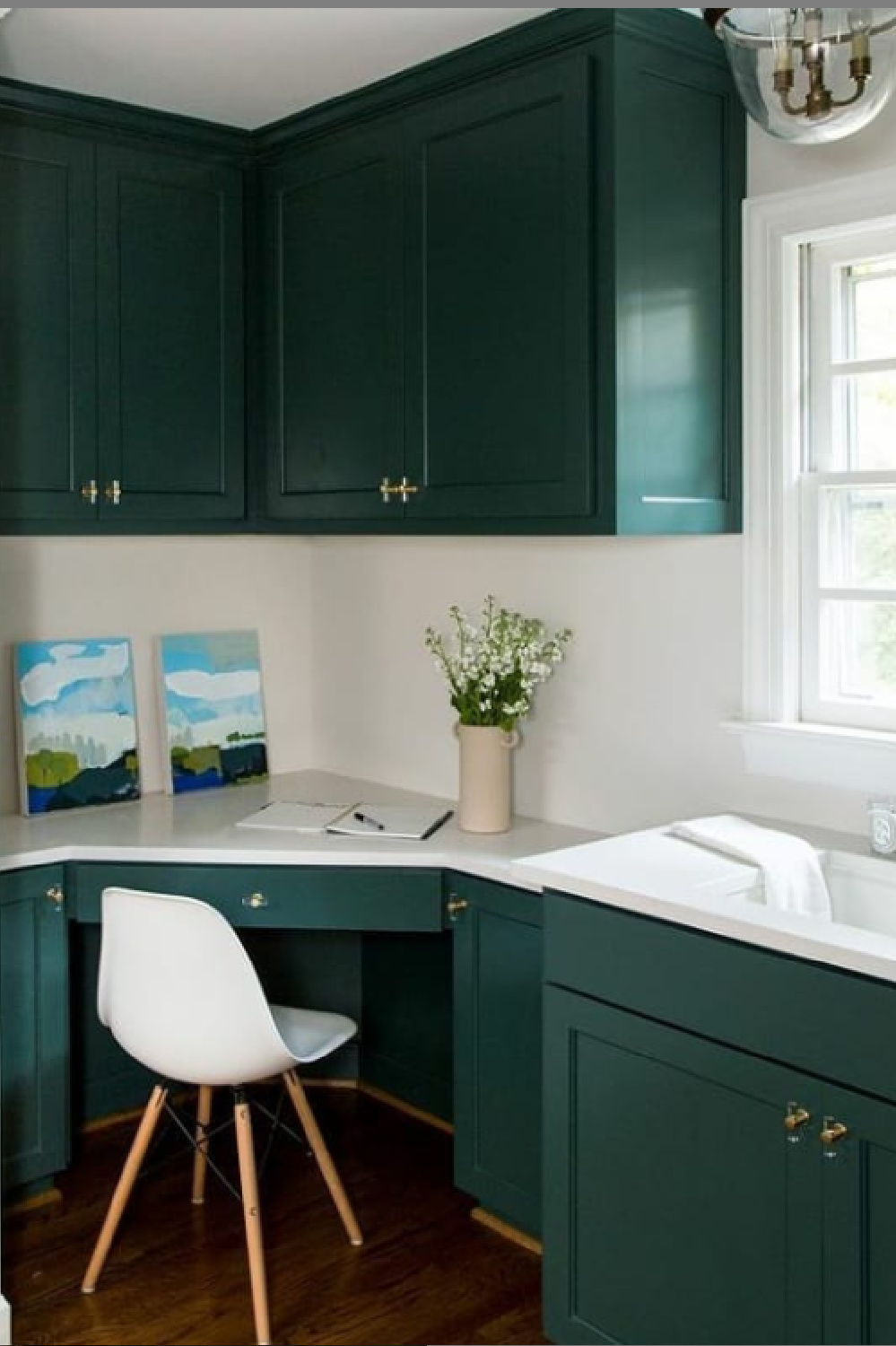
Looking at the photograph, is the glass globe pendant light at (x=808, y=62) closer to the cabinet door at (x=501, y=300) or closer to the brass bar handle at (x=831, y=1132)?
the cabinet door at (x=501, y=300)

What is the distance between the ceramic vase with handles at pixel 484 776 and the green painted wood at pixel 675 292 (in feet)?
2.04

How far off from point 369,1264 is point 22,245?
7.28 feet

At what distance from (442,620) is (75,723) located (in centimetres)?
92

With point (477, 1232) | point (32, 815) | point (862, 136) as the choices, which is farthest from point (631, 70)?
point (477, 1232)

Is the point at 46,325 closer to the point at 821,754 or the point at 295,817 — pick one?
the point at 295,817

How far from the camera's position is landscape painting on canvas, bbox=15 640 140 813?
318 cm

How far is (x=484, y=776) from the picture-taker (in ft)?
9.46

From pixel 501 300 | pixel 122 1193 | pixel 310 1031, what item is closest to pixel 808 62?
pixel 501 300

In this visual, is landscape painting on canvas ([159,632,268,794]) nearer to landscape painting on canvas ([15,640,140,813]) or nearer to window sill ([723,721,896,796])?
landscape painting on canvas ([15,640,140,813])

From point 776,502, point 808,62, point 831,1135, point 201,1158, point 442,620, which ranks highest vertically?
point 808,62

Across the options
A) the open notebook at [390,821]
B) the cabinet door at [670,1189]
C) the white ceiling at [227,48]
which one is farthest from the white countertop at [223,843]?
the white ceiling at [227,48]

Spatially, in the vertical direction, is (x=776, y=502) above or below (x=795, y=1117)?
above

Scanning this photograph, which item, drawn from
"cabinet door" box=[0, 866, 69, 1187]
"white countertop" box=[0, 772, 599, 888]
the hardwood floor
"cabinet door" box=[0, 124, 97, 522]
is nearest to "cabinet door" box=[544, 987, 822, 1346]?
the hardwood floor

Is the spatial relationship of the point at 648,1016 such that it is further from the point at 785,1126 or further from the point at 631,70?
the point at 631,70
